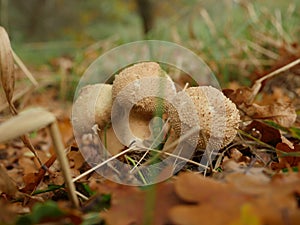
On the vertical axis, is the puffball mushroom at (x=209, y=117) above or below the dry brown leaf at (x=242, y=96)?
above

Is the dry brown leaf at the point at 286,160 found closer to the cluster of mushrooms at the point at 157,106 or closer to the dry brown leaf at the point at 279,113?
the cluster of mushrooms at the point at 157,106

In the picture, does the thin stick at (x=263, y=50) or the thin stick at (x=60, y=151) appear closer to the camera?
the thin stick at (x=60, y=151)

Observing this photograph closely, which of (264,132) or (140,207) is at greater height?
(140,207)

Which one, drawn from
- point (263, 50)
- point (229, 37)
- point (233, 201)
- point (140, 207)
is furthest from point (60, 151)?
point (229, 37)

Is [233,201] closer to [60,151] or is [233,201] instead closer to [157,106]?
[60,151]

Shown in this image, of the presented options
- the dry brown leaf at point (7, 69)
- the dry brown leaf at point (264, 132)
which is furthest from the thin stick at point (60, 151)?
the dry brown leaf at point (264, 132)

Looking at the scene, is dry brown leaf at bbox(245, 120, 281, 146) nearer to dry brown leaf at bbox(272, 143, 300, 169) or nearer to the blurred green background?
dry brown leaf at bbox(272, 143, 300, 169)

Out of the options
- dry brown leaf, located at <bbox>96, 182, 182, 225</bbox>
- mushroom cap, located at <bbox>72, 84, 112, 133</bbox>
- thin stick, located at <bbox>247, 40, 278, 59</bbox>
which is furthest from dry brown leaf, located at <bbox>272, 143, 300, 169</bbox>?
thin stick, located at <bbox>247, 40, 278, 59</bbox>
